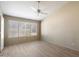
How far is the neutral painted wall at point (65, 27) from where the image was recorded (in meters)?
3.54

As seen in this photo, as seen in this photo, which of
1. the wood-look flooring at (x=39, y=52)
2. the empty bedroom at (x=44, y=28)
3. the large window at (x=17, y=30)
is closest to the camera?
the wood-look flooring at (x=39, y=52)

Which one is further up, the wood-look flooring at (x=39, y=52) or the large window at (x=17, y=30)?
the large window at (x=17, y=30)

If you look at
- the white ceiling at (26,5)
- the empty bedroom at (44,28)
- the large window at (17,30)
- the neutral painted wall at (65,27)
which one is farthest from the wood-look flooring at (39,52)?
the white ceiling at (26,5)

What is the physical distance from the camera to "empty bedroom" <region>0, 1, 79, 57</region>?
3289 mm

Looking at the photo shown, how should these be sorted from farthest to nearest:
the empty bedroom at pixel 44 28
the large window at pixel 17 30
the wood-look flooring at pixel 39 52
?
the large window at pixel 17 30 < the empty bedroom at pixel 44 28 < the wood-look flooring at pixel 39 52

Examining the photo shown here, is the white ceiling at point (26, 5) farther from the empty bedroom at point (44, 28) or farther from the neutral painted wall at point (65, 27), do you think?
the neutral painted wall at point (65, 27)

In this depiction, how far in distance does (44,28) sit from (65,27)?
72.2 inches

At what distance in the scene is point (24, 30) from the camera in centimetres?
450

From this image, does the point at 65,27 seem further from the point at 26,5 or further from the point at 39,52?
the point at 26,5

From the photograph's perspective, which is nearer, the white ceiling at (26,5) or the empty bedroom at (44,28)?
the white ceiling at (26,5)

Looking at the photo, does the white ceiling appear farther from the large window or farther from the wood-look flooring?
the wood-look flooring

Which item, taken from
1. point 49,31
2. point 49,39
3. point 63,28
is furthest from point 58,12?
point 49,39

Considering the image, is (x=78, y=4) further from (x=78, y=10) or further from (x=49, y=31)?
(x=49, y=31)

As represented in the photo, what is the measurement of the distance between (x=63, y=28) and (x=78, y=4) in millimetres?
1401
